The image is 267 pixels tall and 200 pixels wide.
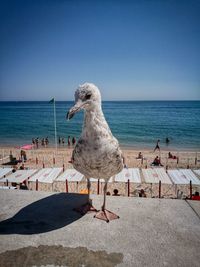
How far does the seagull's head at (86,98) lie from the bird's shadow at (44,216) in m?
1.27

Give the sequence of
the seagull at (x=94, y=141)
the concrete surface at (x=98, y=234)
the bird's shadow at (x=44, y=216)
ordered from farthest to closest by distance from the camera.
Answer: the seagull at (x=94, y=141) < the bird's shadow at (x=44, y=216) < the concrete surface at (x=98, y=234)

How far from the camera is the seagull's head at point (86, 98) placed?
112 inches

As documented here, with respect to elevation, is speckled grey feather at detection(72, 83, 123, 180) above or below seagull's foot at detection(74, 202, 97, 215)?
above

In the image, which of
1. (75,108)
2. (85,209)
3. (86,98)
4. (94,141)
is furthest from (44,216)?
(86,98)

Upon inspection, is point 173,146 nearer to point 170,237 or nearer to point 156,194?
point 156,194

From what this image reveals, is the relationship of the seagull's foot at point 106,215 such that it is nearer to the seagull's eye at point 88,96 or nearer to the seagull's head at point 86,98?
the seagull's head at point 86,98

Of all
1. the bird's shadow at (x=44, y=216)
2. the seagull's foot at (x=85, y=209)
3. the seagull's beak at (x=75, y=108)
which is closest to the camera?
the bird's shadow at (x=44, y=216)

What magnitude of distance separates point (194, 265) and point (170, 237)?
442 millimetres

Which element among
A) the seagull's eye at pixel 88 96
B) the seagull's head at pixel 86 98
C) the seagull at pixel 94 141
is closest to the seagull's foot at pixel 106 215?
the seagull at pixel 94 141

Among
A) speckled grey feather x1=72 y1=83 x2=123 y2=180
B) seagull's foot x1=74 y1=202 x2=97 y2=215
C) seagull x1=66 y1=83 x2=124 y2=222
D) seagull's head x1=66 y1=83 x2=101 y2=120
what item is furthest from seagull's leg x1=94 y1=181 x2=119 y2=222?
seagull's head x1=66 y1=83 x2=101 y2=120

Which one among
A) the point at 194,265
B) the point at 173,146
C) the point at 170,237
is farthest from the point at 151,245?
the point at 173,146

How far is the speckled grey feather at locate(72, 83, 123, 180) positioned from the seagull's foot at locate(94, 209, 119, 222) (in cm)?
50

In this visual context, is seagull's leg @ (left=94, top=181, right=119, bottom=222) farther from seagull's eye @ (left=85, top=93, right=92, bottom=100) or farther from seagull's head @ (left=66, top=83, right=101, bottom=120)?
seagull's eye @ (left=85, top=93, right=92, bottom=100)

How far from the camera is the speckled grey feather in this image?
9.55 ft
